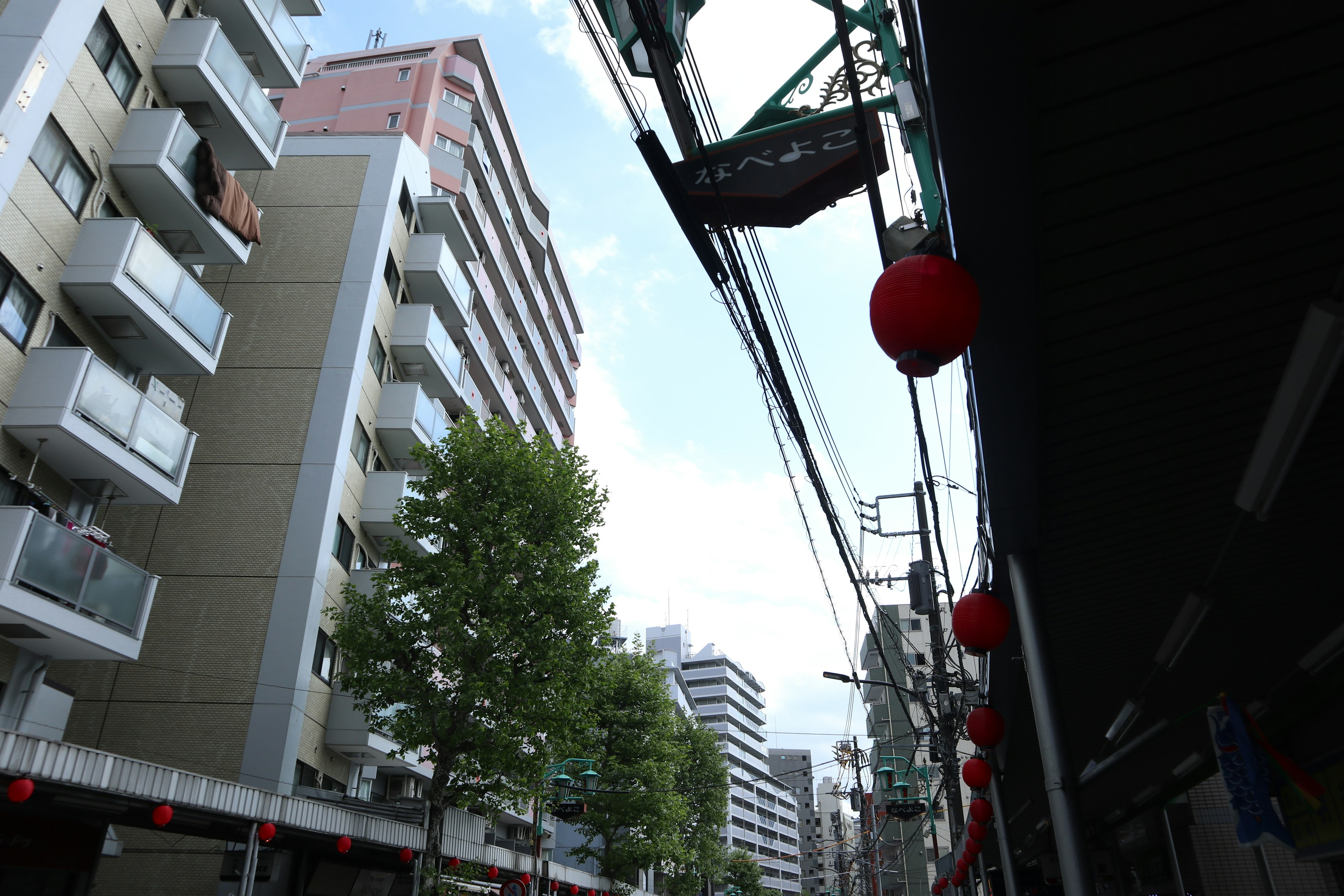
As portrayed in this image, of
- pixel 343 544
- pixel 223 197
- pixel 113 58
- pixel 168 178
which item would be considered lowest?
pixel 343 544

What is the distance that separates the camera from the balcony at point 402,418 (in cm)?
2217

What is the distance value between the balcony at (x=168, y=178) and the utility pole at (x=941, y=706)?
16.4 m

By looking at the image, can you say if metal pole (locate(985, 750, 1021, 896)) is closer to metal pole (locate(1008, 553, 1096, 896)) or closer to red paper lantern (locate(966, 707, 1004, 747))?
red paper lantern (locate(966, 707, 1004, 747))

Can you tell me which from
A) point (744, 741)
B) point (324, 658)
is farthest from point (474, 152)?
point (744, 741)

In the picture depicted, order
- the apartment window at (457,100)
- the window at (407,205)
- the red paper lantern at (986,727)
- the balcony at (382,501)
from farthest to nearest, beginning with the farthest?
the apartment window at (457,100), the window at (407,205), the balcony at (382,501), the red paper lantern at (986,727)

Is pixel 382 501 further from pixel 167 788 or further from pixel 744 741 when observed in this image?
pixel 744 741

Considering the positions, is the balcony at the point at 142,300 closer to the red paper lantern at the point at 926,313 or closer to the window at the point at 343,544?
the window at the point at 343,544

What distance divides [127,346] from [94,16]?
5.62 meters

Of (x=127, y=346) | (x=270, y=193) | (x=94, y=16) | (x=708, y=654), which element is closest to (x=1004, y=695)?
(x=127, y=346)

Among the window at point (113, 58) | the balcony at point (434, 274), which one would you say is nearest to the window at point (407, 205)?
the balcony at point (434, 274)

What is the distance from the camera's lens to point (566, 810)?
71.7 feet

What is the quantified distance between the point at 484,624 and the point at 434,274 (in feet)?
42.0

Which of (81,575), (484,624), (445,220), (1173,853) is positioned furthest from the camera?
(445,220)

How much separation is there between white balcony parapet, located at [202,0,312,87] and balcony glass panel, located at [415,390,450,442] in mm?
8455
